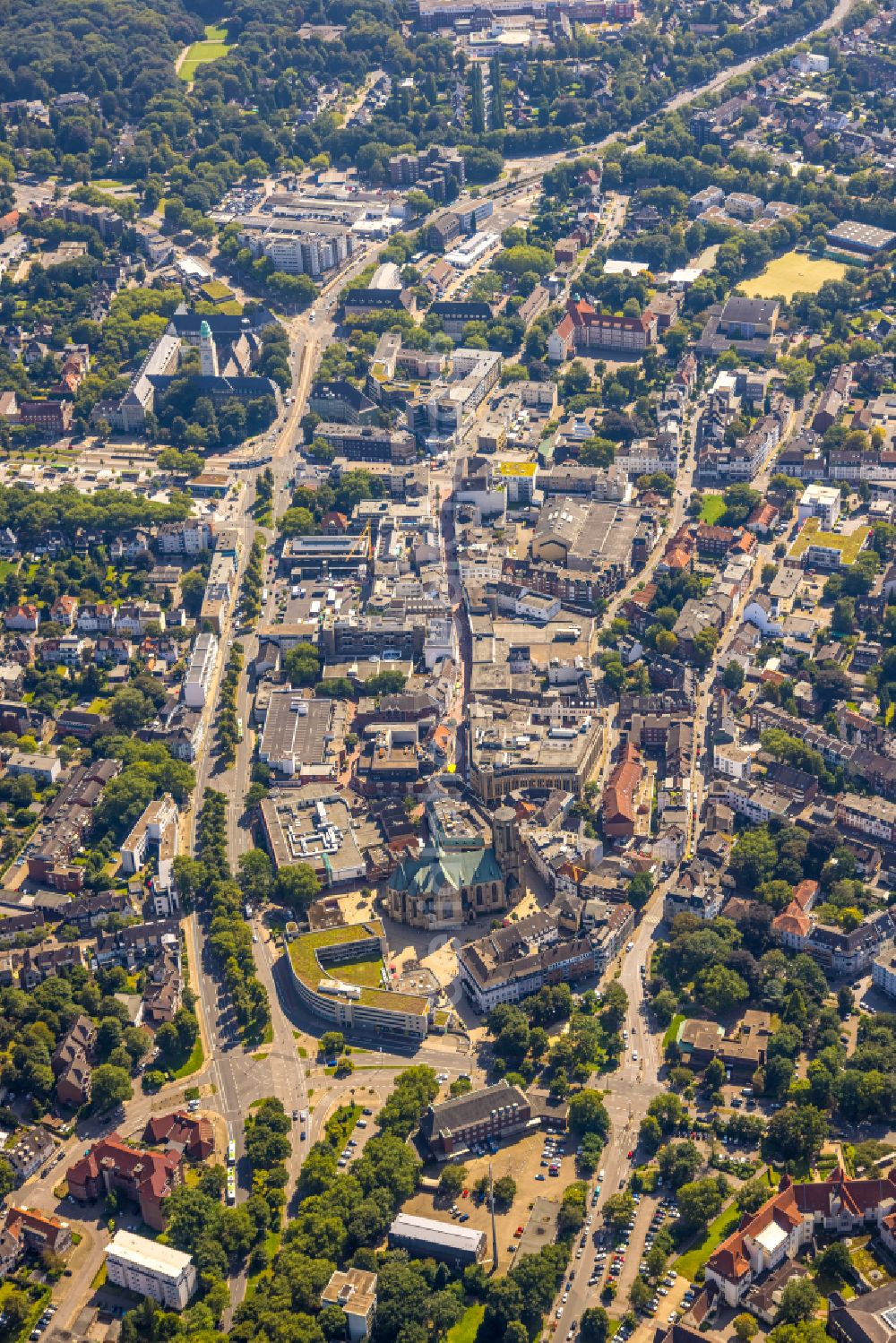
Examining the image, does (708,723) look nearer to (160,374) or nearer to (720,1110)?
(720,1110)

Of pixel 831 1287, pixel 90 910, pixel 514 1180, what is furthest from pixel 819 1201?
pixel 90 910

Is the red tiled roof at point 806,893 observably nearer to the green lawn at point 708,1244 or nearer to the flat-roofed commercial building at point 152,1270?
the green lawn at point 708,1244

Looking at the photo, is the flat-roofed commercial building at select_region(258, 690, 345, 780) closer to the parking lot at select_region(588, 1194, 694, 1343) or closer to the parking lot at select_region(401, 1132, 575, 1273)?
the parking lot at select_region(401, 1132, 575, 1273)

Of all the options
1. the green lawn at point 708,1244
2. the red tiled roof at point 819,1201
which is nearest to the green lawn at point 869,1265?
the red tiled roof at point 819,1201

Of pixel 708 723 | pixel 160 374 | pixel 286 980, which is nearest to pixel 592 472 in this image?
pixel 708 723

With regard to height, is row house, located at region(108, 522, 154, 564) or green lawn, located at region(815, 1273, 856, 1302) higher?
row house, located at region(108, 522, 154, 564)

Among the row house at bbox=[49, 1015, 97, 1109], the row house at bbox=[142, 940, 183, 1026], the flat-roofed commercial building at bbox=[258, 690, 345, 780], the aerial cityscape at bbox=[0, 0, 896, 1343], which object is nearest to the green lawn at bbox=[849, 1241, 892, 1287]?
the aerial cityscape at bbox=[0, 0, 896, 1343]
